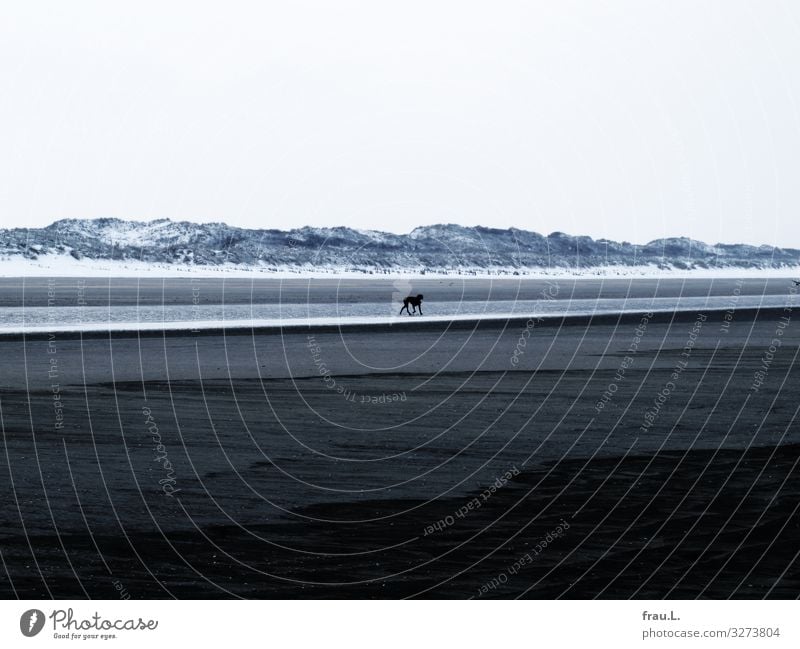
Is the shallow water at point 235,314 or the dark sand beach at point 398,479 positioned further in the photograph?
the shallow water at point 235,314

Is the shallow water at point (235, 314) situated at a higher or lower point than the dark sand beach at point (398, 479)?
lower

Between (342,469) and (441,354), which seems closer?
(342,469)

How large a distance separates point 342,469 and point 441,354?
69.7ft

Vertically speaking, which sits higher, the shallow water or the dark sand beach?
the dark sand beach

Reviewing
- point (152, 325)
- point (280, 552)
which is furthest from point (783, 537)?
point (152, 325)

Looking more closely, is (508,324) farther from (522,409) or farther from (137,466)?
(137,466)

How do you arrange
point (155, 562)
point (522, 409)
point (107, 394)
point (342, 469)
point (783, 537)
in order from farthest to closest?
1. point (107, 394)
2. point (522, 409)
3. point (342, 469)
4. point (783, 537)
5. point (155, 562)

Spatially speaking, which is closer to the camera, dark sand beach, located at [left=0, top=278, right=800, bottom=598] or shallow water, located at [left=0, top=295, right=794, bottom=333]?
dark sand beach, located at [left=0, top=278, right=800, bottom=598]

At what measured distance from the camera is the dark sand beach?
1101 cm

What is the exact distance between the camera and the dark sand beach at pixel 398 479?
11.0 metres

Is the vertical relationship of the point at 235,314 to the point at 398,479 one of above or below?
below

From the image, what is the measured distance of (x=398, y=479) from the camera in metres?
16.2

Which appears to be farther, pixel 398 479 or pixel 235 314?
pixel 235 314
